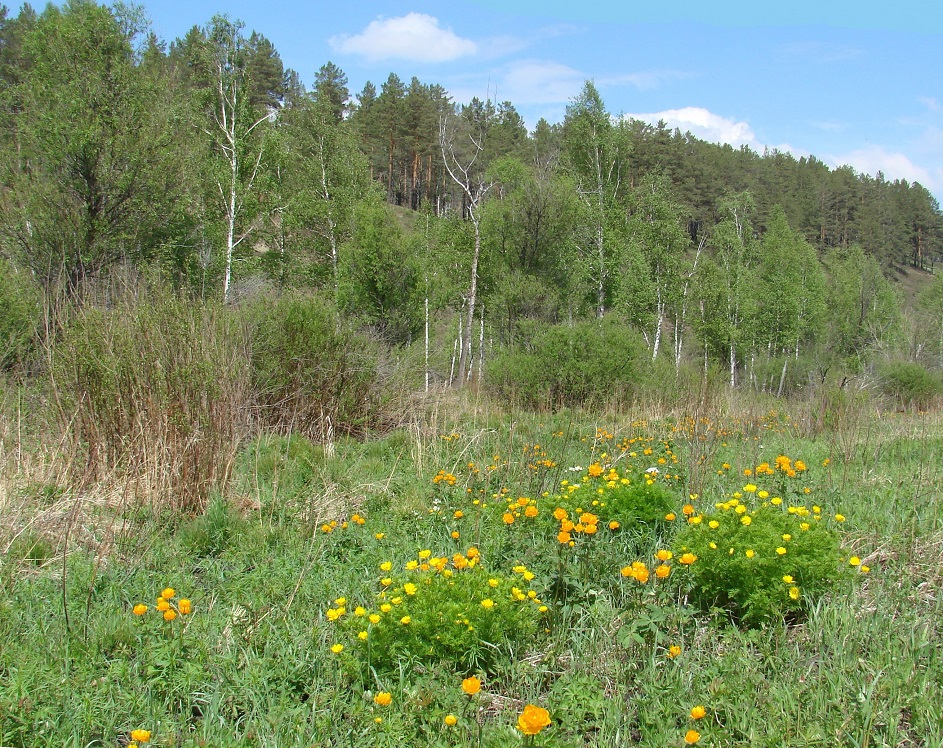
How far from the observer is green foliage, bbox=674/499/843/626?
8.81ft

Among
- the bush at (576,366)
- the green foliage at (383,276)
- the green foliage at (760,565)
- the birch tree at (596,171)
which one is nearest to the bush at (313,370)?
the green foliage at (760,565)

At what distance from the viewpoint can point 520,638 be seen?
8.52 ft

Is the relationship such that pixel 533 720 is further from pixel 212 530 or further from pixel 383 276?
pixel 383 276

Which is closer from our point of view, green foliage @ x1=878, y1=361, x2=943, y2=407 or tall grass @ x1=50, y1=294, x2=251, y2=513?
tall grass @ x1=50, y1=294, x2=251, y2=513

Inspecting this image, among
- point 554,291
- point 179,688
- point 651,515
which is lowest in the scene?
point 179,688

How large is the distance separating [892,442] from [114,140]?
18.0m

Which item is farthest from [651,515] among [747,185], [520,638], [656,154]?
[747,185]

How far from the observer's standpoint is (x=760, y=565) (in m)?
2.70

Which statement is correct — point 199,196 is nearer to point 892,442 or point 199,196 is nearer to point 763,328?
point 892,442

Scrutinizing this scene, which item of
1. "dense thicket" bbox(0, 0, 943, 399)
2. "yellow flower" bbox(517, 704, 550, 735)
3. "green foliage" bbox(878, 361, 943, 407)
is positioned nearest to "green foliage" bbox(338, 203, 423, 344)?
"dense thicket" bbox(0, 0, 943, 399)

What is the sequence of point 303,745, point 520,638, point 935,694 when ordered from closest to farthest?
point 303,745
point 935,694
point 520,638

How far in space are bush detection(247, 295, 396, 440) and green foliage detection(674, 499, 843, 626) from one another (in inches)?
244

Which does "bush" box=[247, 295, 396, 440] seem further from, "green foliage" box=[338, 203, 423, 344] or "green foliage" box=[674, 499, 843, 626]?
"green foliage" box=[338, 203, 423, 344]

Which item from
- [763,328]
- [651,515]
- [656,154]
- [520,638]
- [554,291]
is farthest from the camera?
[656,154]
